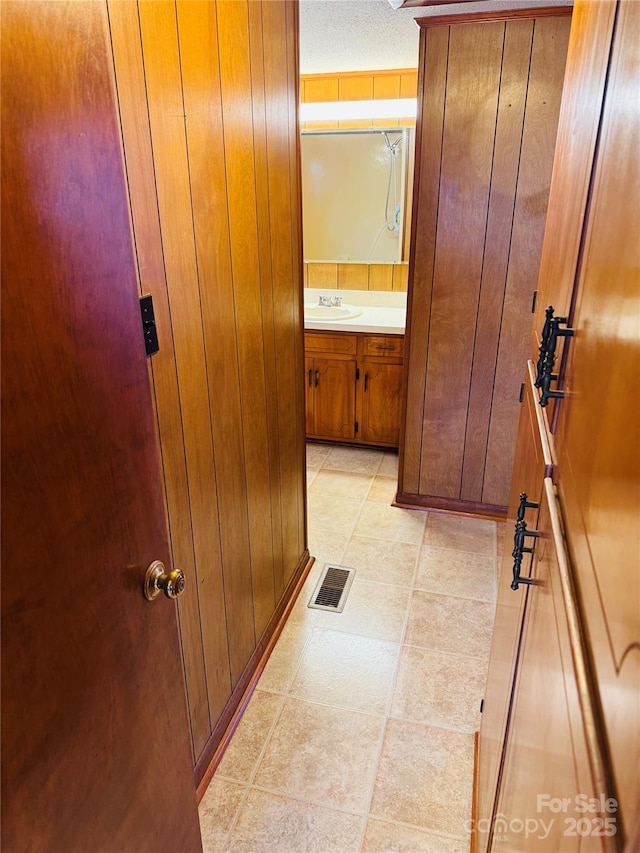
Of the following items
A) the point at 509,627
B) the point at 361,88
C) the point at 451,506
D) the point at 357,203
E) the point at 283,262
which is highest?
the point at 361,88

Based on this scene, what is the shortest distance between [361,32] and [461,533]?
253 centimetres

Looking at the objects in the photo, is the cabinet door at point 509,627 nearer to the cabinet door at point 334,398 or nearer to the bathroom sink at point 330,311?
the cabinet door at point 334,398

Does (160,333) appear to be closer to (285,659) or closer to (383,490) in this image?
(285,659)

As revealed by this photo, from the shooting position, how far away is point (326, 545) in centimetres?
291

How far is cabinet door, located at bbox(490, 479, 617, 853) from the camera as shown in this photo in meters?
0.46

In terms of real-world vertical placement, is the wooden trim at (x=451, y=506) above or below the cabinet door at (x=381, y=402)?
below

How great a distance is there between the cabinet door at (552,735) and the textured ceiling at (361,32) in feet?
7.50

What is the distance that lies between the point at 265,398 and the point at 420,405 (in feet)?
4.24

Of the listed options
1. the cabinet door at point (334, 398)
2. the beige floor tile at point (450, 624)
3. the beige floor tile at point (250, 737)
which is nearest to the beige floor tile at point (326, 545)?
the beige floor tile at point (450, 624)

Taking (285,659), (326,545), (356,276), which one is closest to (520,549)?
(285,659)

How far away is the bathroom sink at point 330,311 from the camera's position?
151 inches

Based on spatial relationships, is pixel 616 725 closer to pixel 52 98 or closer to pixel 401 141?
pixel 52 98

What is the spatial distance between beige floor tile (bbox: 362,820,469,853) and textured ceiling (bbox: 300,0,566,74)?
2888 mm

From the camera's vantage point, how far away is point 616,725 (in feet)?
1.40
